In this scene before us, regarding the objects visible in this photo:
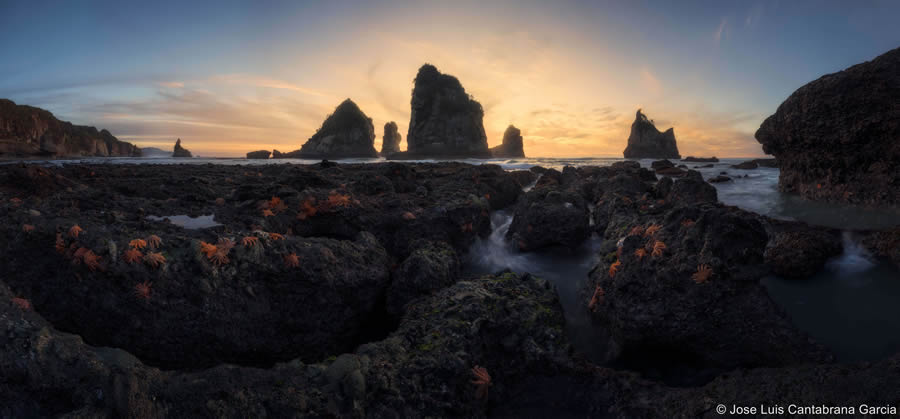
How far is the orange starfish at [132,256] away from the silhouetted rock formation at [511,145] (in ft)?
365

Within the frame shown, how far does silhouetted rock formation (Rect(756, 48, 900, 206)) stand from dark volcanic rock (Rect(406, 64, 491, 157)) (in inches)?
3296

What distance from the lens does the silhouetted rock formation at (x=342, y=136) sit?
94588 mm

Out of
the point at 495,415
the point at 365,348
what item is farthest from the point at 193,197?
the point at 495,415

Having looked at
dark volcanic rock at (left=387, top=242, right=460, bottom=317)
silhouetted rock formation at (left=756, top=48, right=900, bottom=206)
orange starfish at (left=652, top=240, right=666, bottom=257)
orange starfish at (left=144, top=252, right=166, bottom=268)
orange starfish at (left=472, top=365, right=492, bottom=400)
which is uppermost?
silhouetted rock formation at (left=756, top=48, right=900, bottom=206)

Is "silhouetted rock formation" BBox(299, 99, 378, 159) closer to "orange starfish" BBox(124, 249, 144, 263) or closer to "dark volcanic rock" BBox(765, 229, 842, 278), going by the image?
"orange starfish" BBox(124, 249, 144, 263)

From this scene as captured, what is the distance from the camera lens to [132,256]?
14.3 feet

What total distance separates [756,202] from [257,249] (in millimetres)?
18864

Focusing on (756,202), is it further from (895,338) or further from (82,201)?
(82,201)

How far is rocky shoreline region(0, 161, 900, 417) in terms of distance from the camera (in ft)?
10.4

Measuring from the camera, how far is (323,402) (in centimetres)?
330

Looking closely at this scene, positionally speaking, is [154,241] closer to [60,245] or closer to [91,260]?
[91,260]

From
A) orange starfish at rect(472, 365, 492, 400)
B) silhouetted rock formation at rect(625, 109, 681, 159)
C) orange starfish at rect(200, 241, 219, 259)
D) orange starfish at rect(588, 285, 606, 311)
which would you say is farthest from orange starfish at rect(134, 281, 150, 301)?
silhouetted rock formation at rect(625, 109, 681, 159)

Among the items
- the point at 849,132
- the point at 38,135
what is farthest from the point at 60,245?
the point at 38,135

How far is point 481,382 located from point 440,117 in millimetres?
92115
